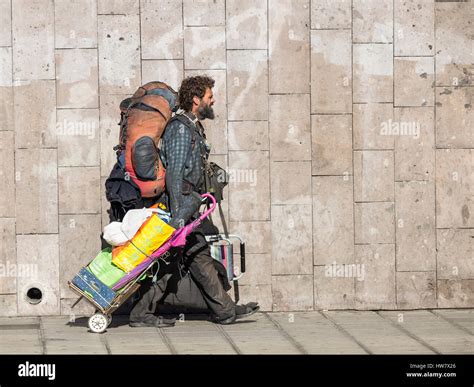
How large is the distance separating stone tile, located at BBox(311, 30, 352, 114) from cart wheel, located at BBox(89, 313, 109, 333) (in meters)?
2.82

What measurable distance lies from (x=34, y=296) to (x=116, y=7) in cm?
278

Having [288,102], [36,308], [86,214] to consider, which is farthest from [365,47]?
[36,308]

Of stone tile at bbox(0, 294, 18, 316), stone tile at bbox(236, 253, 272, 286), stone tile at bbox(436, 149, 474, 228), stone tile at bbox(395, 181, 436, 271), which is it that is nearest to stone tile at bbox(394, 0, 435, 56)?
stone tile at bbox(436, 149, 474, 228)

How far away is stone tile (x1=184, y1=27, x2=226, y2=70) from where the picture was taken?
12688 millimetres

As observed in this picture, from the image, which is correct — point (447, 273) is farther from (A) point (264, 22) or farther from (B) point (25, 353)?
(B) point (25, 353)

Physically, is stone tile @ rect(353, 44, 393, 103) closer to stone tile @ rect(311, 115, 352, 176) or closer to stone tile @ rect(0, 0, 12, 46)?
stone tile @ rect(311, 115, 352, 176)

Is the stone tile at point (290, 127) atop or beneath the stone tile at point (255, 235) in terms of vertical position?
atop

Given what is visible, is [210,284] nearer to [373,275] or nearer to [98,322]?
[98,322]

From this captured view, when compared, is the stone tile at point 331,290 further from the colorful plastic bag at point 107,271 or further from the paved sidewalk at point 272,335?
the colorful plastic bag at point 107,271

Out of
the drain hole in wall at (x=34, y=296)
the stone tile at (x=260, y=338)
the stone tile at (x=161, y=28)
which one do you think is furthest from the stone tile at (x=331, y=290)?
the drain hole in wall at (x=34, y=296)

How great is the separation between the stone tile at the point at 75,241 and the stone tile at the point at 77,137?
0.52 m

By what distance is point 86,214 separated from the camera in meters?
12.7

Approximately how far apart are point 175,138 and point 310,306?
228 centimetres

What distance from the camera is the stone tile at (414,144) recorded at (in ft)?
42.5
